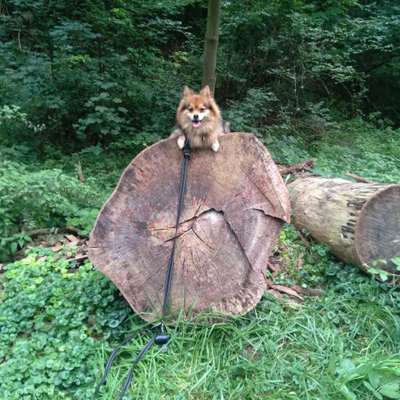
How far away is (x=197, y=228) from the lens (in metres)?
2.87

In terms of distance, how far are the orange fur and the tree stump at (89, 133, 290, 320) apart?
93 millimetres

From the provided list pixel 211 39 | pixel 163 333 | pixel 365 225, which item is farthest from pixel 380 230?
pixel 211 39

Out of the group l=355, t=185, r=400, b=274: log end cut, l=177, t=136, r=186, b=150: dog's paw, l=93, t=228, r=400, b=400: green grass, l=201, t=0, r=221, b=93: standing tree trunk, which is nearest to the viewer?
l=93, t=228, r=400, b=400: green grass

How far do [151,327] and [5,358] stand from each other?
946 millimetres

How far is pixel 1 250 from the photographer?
3.54 meters

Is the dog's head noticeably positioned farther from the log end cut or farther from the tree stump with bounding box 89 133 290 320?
the log end cut

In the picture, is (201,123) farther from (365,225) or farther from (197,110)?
(365,225)

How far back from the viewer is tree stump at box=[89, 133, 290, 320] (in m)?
2.71

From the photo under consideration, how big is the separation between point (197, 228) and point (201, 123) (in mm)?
852

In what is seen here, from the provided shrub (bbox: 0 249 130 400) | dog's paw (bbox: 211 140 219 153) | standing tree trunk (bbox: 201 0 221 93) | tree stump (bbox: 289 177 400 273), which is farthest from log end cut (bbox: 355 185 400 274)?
standing tree trunk (bbox: 201 0 221 93)

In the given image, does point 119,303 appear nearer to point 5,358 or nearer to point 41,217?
point 5,358

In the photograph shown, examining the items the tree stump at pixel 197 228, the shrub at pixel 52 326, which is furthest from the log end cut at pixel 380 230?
the shrub at pixel 52 326

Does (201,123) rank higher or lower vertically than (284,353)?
higher

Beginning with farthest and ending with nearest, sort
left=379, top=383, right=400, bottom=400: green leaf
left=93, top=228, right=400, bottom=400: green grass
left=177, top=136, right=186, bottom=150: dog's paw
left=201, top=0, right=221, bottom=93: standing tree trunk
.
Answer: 1. left=201, top=0, right=221, bottom=93: standing tree trunk
2. left=177, top=136, right=186, bottom=150: dog's paw
3. left=93, top=228, right=400, bottom=400: green grass
4. left=379, top=383, right=400, bottom=400: green leaf
